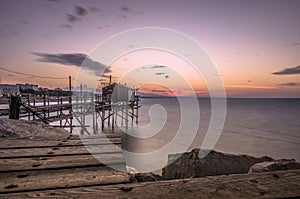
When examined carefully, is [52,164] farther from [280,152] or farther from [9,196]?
[280,152]

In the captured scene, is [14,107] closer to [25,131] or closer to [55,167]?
[25,131]

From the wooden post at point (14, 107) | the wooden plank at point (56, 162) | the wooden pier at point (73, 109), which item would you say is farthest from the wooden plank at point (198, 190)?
the wooden pier at point (73, 109)

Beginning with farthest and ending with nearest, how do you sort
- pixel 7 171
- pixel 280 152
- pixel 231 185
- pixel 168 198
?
pixel 280 152 → pixel 7 171 → pixel 231 185 → pixel 168 198

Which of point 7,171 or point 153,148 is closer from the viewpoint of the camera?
point 7,171

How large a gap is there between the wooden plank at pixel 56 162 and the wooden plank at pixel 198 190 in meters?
0.65

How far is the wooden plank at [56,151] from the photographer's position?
8.07 feet

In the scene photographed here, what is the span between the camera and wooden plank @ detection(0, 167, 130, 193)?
156 cm

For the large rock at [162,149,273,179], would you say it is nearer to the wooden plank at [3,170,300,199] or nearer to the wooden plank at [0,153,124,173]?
the wooden plank at [0,153,124,173]

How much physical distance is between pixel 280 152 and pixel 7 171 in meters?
22.8

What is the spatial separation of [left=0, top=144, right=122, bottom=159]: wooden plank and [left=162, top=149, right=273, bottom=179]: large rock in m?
3.29

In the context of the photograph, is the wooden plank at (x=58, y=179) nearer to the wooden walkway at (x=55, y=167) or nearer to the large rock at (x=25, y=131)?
the wooden walkway at (x=55, y=167)

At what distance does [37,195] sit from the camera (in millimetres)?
1369

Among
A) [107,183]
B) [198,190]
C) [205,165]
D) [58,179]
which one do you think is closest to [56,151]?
[58,179]

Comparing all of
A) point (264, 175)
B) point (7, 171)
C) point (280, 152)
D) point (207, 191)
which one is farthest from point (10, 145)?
point (280, 152)
